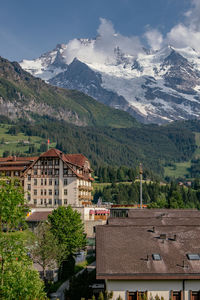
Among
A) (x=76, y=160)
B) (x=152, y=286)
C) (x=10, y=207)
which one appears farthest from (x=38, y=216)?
(x=10, y=207)

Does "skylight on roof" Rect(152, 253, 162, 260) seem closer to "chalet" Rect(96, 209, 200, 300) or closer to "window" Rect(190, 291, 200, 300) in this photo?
"chalet" Rect(96, 209, 200, 300)

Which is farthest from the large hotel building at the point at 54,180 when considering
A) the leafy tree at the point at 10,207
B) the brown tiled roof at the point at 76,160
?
the leafy tree at the point at 10,207

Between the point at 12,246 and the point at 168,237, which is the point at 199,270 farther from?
the point at 12,246

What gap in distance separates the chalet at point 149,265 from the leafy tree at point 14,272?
355 inches

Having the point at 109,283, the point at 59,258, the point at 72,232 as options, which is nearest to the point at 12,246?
the point at 109,283

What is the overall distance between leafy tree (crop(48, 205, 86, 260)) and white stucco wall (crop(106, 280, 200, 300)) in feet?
Result: 119

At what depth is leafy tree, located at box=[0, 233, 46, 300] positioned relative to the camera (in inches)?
1307

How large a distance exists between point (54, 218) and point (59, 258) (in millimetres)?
18462

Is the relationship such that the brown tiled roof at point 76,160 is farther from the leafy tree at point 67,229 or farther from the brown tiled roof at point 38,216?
the leafy tree at point 67,229

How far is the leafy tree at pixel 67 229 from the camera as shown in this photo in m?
80.4

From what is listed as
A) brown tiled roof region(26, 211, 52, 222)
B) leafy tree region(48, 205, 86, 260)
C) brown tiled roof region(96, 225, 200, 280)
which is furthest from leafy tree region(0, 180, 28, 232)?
brown tiled roof region(26, 211, 52, 222)

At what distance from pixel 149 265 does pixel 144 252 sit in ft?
7.30

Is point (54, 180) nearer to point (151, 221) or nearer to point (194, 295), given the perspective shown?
point (151, 221)

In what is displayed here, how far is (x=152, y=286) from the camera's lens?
41844 millimetres
